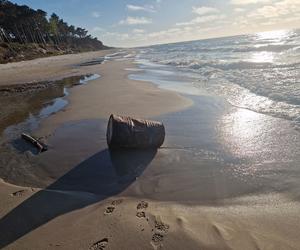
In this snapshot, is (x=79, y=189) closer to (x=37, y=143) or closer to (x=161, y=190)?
(x=161, y=190)

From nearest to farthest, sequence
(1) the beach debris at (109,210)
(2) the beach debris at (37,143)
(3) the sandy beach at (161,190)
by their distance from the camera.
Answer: (3) the sandy beach at (161,190) → (1) the beach debris at (109,210) → (2) the beach debris at (37,143)

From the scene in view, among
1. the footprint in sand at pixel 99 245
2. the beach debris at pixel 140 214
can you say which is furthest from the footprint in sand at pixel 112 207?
the footprint in sand at pixel 99 245

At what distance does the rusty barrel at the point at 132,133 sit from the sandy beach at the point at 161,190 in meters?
0.20

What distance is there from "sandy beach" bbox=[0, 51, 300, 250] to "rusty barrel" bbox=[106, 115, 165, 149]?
0.65ft

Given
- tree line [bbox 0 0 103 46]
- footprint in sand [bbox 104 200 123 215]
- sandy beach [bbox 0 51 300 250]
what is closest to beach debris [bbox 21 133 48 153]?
sandy beach [bbox 0 51 300 250]

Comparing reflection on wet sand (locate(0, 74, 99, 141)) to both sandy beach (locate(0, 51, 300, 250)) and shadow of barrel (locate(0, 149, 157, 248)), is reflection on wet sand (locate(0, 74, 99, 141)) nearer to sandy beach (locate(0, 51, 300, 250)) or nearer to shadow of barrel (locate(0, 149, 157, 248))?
sandy beach (locate(0, 51, 300, 250))

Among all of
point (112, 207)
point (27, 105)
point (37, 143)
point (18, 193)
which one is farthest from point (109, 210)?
point (27, 105)

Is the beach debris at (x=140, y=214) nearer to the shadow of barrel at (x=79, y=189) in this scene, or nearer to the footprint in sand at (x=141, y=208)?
the footprint in sand at (x=141, y=208)

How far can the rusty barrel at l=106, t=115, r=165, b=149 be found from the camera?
602 cm

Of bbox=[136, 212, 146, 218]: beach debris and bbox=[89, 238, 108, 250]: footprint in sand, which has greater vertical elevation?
bbox=[89, 238, 108, 250]: footprint in sand

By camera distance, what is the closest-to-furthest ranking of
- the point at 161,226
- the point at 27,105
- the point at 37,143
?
the point at 161,226
the point at 37,143
the point at 27,105

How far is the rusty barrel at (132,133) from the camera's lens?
6.02 metres

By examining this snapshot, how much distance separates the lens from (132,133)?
19.8 feet

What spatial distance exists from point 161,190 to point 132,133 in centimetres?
178
